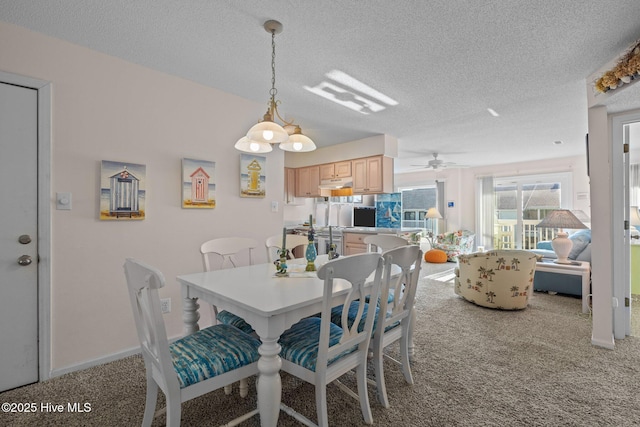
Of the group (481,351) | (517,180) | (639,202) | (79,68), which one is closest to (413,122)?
(639,202)

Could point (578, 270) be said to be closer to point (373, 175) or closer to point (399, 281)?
point (373, 175)

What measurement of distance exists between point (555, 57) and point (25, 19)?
11.8 feet

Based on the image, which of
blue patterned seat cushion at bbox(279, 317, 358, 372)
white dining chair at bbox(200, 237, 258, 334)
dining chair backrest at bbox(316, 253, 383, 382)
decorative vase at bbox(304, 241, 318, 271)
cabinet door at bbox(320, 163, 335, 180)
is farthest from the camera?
cabinet door at bbox(320, 163, 335, 180)

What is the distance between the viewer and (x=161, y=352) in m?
1.21

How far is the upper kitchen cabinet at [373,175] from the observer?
4531 millimetres


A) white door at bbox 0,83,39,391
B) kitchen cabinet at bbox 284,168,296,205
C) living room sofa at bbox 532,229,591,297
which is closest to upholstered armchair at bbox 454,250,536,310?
living room sofa at bbox 532,229,591,297

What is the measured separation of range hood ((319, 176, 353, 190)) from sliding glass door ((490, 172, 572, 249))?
4234 millimetres

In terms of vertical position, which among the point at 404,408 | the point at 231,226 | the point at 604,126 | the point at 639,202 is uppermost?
the point at 604,126

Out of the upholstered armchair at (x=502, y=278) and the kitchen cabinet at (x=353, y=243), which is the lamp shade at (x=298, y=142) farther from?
the kitchen cabinet at (x=353, y=243)

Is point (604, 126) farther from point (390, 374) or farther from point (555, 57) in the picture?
point (390, 374)

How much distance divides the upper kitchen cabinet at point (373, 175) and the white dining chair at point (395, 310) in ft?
8.68

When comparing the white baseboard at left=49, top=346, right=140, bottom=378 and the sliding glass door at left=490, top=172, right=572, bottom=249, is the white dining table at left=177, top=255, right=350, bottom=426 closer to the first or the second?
the white baseboard at left=49, top=346, right=140, bottom=378

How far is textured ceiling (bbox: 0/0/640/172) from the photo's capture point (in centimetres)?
171

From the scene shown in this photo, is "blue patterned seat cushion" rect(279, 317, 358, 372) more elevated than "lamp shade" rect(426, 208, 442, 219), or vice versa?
"lamp shade" rect(426, 208, 442, 219)
